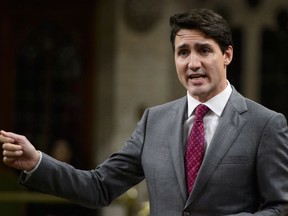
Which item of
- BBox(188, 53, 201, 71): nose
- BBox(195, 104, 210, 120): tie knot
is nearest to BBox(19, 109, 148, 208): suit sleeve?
BBox(195, 104, 210, 120): tie knot

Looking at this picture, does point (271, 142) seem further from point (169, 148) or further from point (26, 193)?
point (26, 193)

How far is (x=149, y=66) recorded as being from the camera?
32.3 feet

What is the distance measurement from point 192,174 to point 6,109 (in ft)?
22.2

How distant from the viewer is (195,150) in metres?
3.46

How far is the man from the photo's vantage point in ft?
11.1

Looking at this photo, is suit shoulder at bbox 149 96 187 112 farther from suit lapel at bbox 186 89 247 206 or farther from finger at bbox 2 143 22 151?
finger at bbox 2 143 22 151

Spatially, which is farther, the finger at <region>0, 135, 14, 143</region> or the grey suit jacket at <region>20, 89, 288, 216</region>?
the grey suit jacket at <region>20, 89, 288, 216</region>

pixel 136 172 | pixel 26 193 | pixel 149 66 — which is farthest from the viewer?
pixel 149 66

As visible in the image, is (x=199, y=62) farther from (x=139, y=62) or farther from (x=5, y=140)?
(x=139, y=62)

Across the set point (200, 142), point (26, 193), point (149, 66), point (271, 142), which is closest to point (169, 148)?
point (200, 142)

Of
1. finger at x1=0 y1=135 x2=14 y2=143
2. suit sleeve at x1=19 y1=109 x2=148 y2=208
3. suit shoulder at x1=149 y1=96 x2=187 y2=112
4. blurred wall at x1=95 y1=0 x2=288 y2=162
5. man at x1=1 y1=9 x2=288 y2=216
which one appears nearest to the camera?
finger at x1=0 y1=135 x2=14 y2=143

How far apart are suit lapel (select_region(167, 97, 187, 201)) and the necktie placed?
22 millimetres

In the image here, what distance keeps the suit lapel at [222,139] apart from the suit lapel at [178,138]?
7 centimetres

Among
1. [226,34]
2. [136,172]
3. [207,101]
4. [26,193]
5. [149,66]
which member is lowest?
[26,193]
